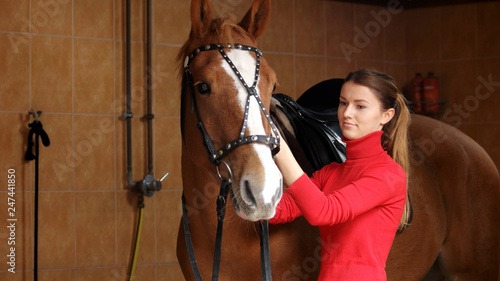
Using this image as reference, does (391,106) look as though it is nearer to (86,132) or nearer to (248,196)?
(248,196)

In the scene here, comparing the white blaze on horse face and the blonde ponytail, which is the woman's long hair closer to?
the blonde ponytail

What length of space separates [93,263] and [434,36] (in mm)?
3056

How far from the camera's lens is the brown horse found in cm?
117

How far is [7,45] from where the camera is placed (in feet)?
9.62

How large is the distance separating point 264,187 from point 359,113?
1.30ft

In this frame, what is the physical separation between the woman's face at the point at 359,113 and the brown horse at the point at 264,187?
21 cm

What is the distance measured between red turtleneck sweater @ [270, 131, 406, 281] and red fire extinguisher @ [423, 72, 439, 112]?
2761mm

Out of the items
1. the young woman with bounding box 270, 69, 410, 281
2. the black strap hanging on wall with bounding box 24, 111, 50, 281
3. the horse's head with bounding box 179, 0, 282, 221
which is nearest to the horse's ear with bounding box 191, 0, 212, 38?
the horse's head with bounding box 179, 0, 282, 221

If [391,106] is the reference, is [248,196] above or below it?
below

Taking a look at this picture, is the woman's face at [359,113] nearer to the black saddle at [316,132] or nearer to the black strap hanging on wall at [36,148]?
the black saddle at [316,132]

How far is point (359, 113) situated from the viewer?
1.32 meters

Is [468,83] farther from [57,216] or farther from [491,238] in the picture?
[57,216]

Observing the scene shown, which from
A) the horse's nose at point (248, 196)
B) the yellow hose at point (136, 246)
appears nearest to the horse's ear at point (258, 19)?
the horse's nose at point (248, 196)

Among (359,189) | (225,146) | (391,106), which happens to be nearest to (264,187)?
(225,146)
